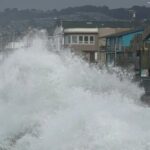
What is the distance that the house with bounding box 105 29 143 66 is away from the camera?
55.9 m

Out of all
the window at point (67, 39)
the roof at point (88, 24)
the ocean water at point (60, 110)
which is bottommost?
the ocean water at point (60, 110)

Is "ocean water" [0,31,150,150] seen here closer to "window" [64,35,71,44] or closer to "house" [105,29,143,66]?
"house" [105,29,143,66]

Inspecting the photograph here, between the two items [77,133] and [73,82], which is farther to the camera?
[73,82]

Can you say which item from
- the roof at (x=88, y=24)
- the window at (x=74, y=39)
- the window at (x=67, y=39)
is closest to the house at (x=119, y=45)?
the window at (x=74, y=39)

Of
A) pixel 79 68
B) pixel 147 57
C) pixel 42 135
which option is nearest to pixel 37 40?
pixel 79 68

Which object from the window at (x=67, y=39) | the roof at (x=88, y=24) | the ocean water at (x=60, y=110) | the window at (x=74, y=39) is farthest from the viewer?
the roof at (x=88, y=24)

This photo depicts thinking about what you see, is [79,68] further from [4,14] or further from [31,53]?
[4,14]

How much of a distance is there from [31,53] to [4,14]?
589 feet

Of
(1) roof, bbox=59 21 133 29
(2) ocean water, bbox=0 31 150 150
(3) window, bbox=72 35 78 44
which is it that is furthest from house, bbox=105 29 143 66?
(2) ocean water, bbox=0 31 150 150

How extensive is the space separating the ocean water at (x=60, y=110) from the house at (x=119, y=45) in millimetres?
35500

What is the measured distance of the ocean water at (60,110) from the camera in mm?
11203

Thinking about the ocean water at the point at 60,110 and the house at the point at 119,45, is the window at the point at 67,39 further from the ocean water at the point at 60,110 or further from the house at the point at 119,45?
the ocean water at the point at 60,110

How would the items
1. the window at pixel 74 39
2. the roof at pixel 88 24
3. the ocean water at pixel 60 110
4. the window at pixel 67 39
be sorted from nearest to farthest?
the ocean water at pixel 60 110 < the window at pixel 74 39 < the window at pixel 67 39 < the roof at pixel 88 24

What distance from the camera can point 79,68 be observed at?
18.3 m
